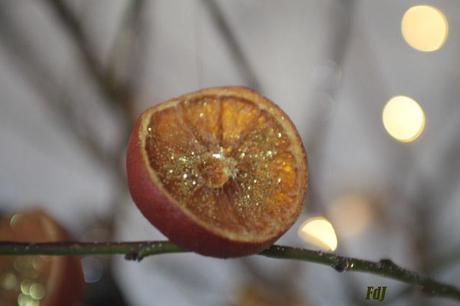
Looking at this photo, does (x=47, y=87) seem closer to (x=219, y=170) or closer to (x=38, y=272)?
(x=38, y=272)

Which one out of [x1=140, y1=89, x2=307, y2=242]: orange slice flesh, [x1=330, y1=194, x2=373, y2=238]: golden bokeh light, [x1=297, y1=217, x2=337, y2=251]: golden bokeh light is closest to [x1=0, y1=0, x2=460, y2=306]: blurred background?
[x1=330, y1=194, x2=373, y2=238]: golden bokeh light

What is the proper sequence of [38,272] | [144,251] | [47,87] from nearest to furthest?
[144,251], [38,272], [47,87]

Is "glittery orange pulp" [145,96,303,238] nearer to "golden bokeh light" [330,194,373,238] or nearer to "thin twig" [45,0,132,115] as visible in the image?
"thin twig" [45,0,132,115]

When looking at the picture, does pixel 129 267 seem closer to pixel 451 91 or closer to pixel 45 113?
pixel 45 113

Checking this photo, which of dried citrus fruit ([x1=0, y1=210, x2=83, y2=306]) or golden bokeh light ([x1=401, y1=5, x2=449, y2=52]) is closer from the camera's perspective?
dried citrus fruit ([x1=0, y1=210, x2=83, y2=306])

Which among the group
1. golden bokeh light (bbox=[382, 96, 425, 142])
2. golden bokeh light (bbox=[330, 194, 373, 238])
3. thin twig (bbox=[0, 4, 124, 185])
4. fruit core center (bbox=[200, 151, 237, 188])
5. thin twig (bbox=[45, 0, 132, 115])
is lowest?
thin twig (bbox=[0, 4, 124, 185])

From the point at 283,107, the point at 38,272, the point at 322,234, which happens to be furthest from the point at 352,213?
the point at 38,272

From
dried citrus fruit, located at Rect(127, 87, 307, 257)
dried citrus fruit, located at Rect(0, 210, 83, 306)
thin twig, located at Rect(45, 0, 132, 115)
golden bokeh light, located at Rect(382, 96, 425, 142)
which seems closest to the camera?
dried citrus fruit, located at Rect(127, 87, 307, 257)

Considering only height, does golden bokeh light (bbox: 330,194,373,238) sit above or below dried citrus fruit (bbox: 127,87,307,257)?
below

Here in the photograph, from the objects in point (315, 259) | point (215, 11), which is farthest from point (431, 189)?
point (315, 259)
